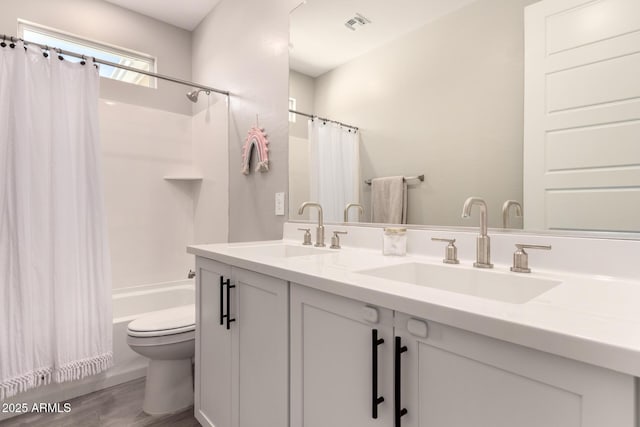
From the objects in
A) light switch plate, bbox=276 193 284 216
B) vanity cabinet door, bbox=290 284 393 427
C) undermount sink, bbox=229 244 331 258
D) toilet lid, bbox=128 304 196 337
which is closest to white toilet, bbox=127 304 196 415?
toilet lid, bbox=128 304 196 337

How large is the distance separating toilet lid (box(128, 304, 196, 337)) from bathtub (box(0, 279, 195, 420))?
37cm

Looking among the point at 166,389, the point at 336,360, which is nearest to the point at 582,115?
the point at 336,360

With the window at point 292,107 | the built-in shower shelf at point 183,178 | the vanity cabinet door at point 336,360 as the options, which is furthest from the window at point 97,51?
the vanity cabinet door at point 336,360

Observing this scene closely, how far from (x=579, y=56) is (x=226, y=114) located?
2113 millimetres

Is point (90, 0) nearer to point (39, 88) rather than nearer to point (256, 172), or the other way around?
point (39, 88)

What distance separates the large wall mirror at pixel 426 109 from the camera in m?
1.00

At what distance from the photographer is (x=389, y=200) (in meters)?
1.46

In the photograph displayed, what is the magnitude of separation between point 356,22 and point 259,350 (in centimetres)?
145

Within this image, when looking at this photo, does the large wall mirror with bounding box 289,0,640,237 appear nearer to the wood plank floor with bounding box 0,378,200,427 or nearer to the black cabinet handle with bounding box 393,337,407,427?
the black cabinet handle with bounding box 393,337,407,427

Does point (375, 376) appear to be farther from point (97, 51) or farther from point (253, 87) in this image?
point (97, 51)

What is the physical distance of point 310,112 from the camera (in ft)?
6.05

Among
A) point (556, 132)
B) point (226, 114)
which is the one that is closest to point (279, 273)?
point (556, 132)

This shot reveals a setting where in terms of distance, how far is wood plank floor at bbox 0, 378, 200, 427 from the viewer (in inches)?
66.8

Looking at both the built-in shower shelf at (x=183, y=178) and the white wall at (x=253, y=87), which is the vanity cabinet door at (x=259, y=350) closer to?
the white wall at (x=253, y=87)
